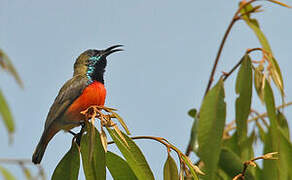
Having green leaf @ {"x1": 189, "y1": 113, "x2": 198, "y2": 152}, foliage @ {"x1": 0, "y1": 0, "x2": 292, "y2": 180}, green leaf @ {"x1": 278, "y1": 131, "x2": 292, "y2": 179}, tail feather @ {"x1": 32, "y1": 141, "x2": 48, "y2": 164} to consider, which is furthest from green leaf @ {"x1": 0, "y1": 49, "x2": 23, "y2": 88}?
green leaf @ {"x1": 278, "y1": 131, "x2": 292, "y2": 179}

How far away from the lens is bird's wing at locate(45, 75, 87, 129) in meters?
3.35

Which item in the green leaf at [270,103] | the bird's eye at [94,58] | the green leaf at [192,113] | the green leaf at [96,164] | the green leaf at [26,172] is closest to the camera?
the green leaf at [96,164]

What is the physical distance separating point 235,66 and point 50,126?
130cm

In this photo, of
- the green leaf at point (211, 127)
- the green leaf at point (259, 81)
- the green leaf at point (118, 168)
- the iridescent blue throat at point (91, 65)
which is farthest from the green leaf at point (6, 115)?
the green leaf at point (259, 81)

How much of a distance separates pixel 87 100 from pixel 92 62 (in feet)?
2.33

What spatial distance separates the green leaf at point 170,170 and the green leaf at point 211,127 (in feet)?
1.87

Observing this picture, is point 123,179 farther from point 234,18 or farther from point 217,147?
point 234,18

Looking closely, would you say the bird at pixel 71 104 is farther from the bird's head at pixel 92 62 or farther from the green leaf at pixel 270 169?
the green leaf at pixel 270 169

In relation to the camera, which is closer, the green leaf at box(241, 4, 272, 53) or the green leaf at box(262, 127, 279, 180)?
the green leaf at box(262, 127, 279, 180)

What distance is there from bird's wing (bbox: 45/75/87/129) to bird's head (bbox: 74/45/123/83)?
0.28m

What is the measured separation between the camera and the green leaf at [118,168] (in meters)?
2.29

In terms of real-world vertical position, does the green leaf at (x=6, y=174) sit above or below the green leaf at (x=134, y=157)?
below

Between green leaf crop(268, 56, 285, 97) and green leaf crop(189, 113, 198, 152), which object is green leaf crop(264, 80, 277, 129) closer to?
green leaf crop(268, 56, 285, 97)

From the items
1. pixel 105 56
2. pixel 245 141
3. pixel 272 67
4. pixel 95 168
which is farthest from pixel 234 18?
pixel 95 168
